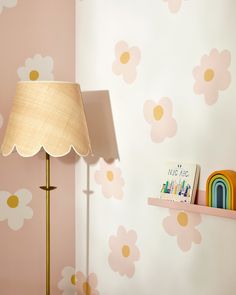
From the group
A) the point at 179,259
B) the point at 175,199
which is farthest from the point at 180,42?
the point at 179,259

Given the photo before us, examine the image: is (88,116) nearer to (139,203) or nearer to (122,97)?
(122,97)

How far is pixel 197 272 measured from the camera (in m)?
1.96

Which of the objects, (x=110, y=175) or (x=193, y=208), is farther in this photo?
(x=110, y=175)

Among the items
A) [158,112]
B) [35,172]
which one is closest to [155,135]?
Result: [158,112]

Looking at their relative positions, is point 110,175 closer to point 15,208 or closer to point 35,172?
point 35,172

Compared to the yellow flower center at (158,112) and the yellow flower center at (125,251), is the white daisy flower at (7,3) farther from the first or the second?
the yellow flower center at (125,251)

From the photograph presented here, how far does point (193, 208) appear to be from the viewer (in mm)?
1865

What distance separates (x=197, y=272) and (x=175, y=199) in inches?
11.8

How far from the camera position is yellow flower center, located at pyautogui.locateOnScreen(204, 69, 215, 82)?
188 centimetres

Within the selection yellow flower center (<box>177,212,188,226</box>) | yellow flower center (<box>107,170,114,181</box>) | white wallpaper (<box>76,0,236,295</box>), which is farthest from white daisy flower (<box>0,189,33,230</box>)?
yellow flower center (<box>177,212,188,226</box>)

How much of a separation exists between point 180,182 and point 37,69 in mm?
918

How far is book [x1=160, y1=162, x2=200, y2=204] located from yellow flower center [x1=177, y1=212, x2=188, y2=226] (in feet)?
0.28

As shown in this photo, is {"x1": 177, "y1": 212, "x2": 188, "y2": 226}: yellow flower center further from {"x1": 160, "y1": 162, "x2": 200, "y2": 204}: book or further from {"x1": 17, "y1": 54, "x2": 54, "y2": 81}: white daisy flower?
{"x1": 17, "y1": 54, "x2": 54, "y2": 81}: white daisy flower

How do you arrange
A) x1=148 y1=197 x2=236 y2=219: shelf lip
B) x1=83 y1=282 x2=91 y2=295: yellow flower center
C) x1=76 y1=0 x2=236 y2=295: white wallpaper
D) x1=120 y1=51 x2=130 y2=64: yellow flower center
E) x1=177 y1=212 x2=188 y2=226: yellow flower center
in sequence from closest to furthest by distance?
x1=148 y1=197 x2=236 y2=219: shelf lip, x1=76 y1=0 x2=236 y2=295: white wallpaper, x1=177 y1=212 x2=188 y2=226: yellow flower center, x1=120 y1=51 x2=130 y2=64: yellow flower center, x1=83 y1=282 x2=91 y2=295: yellow flower center
